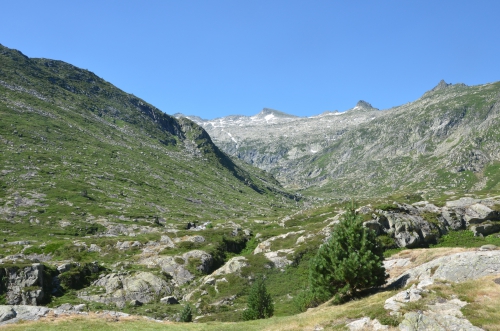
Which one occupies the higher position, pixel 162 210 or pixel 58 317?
pixel 162 210

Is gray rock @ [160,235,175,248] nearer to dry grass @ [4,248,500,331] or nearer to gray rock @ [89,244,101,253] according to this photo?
gray rock @ [89,244,101,253]

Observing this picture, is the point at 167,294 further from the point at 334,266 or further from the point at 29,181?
the point at 29,181

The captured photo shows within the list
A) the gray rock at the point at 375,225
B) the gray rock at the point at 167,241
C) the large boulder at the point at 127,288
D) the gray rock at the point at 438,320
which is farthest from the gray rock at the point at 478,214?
the gray rock at the point at 167,241

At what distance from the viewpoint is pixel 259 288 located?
155 feet

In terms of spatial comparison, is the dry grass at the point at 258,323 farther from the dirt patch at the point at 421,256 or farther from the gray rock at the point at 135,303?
the gray rock at the point at 135,303

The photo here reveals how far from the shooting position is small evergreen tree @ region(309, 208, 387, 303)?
3534 cm

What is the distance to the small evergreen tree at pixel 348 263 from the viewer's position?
1391 inches

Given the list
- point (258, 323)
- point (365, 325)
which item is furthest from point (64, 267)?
point (365, 325)

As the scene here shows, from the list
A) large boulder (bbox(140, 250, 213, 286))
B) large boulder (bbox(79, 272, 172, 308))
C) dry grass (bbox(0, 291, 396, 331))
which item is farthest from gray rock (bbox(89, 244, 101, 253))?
dry grass (bbox(0, 291, 396, 331))

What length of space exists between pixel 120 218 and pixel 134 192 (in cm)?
4898

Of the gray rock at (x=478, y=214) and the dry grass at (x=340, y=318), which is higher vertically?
the gray rock at (x=478, y=214)

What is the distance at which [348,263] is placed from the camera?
116 feet

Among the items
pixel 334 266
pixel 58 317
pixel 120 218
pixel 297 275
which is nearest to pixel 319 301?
pixel 334 266

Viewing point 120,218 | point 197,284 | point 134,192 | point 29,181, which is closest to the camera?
point 197,284
